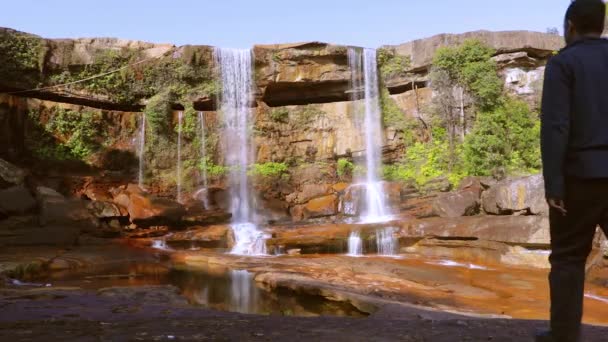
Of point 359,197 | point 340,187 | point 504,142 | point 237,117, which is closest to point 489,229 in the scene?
point 359,197

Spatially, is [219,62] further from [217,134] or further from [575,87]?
[575,87]

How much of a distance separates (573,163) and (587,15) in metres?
0.80

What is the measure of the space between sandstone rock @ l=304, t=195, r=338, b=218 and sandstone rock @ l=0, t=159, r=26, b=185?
9.81m

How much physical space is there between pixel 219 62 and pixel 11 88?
8.34 metres

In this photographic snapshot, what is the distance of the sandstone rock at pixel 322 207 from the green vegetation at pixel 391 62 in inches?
283

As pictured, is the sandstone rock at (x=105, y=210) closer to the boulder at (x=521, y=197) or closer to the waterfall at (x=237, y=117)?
the waterfall at (x=237, y=117)

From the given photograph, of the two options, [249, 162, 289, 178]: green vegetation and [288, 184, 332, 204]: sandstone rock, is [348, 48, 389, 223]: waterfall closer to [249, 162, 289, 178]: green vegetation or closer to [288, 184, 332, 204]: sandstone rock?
[288, 184, 332, 204]: sandstone rock

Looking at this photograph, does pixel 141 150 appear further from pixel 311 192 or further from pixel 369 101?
pixel 369 101

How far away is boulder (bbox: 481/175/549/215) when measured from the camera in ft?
42.3

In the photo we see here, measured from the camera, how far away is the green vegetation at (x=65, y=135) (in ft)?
64.8

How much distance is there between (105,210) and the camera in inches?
635

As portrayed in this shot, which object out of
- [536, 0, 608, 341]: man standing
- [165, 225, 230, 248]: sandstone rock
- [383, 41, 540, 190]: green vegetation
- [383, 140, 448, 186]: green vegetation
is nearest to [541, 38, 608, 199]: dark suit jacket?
[536, 0, 608, 341]: man standing

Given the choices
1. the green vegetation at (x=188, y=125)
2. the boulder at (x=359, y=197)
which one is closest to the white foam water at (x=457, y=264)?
the boulder at (x=359, y=197)

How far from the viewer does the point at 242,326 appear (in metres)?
3.72
